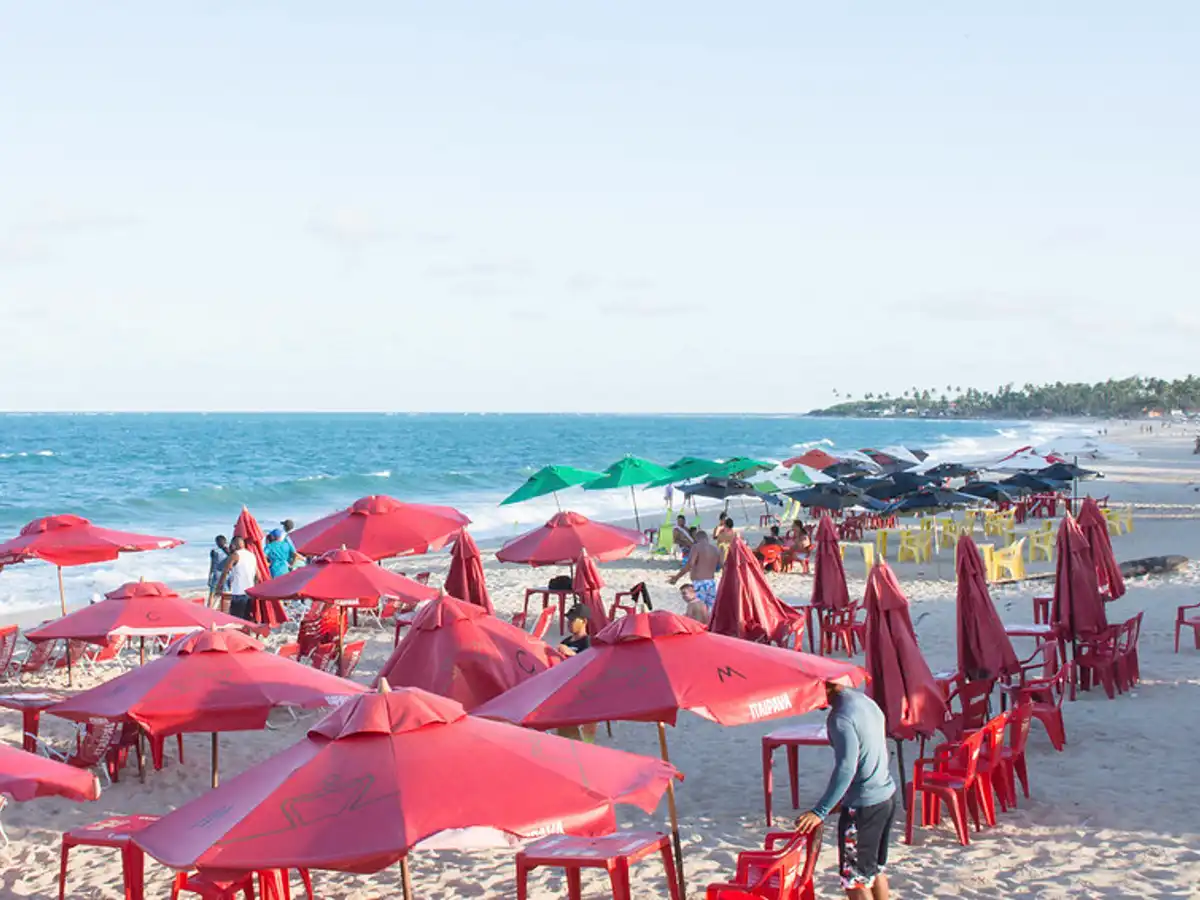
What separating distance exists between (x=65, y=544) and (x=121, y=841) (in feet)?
26.7

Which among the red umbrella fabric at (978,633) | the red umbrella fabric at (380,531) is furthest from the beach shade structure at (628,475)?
the red umbrella fabric at (978,633)

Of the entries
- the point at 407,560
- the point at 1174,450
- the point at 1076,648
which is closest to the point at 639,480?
the point at 407,560

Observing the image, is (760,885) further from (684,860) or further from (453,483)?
(453,483)

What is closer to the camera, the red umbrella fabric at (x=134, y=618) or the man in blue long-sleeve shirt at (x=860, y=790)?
the man in blue long-sleeve shirt at (x=860, y=790)

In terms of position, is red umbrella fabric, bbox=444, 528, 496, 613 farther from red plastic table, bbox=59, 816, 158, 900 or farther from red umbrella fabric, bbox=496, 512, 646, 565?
red plastic table, bbox=59, 816, 158, 900

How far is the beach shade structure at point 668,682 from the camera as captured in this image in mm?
5742

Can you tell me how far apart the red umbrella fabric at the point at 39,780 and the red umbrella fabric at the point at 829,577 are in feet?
30.1

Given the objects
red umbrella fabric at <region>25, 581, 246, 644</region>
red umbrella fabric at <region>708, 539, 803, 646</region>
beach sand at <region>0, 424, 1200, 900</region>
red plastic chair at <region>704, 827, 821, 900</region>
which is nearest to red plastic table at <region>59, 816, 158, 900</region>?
beach sand at <region>0, 424, 1200, 900</region>

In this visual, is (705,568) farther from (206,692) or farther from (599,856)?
(599,856)

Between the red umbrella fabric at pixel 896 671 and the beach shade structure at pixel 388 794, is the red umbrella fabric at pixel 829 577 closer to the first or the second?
the red umbrella fabric at pixel 896 671

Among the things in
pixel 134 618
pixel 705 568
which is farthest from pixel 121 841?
pixel 705 568

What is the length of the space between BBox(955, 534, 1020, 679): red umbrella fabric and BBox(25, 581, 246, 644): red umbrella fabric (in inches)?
231

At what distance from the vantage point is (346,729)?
4.27 meters

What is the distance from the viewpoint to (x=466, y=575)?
1238 cm
